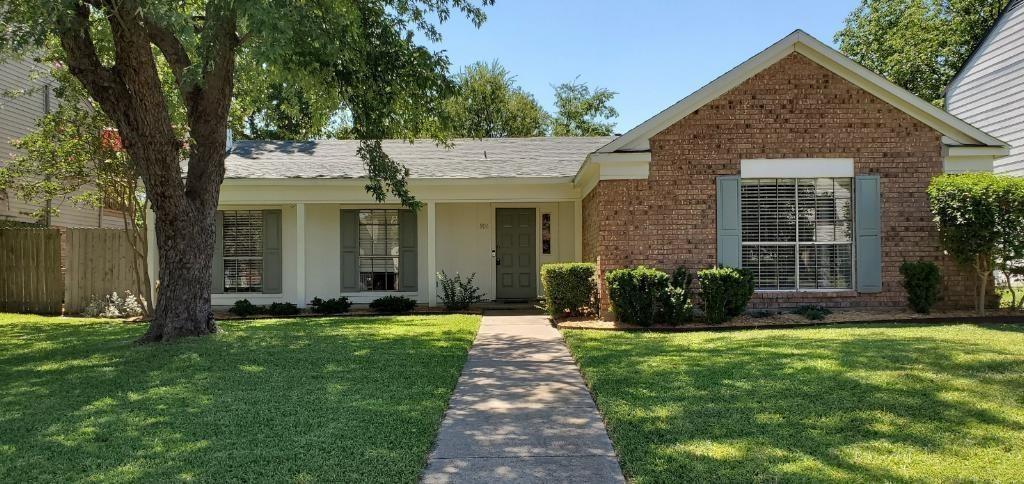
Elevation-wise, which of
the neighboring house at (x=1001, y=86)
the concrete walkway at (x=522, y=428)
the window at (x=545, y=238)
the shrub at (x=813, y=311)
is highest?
the neighboring house at (x=1001, y=86)

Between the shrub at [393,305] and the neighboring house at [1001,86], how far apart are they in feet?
41.8

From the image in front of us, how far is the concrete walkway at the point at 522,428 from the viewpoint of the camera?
3783mm

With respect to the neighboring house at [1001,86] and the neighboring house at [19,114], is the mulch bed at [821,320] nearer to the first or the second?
the neighboring house at [1001,86]

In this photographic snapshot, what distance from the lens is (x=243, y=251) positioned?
13.9 metres

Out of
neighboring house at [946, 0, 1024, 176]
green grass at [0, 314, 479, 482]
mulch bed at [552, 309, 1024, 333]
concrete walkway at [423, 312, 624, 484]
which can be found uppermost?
neighboring house at [946, 0, 1024, 176]

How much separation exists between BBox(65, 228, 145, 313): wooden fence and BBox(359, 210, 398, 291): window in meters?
4.65

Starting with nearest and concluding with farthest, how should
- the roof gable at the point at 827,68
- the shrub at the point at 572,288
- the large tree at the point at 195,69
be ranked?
the large tree at the point at 195,69
the roof gable at the point at 827,68
the shrub at the point at 572,288

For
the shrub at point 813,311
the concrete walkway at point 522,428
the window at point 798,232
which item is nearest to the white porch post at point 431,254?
the concrete walkway at point 522,428

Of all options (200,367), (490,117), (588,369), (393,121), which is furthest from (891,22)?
(200,367)

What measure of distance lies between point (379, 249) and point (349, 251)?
0.62m

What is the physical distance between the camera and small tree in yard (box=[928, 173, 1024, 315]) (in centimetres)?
939

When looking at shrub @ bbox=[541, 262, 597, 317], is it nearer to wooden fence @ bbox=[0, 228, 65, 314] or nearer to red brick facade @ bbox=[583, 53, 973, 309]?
red brick facade @ bbox=[583, 53, 973, 309]

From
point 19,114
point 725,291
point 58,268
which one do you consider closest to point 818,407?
point 725,291

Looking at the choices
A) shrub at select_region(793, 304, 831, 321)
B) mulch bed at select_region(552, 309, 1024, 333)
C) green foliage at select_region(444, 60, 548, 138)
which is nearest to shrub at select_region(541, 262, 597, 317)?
mulch bed at select_region(552, 309, 1024, 333)
